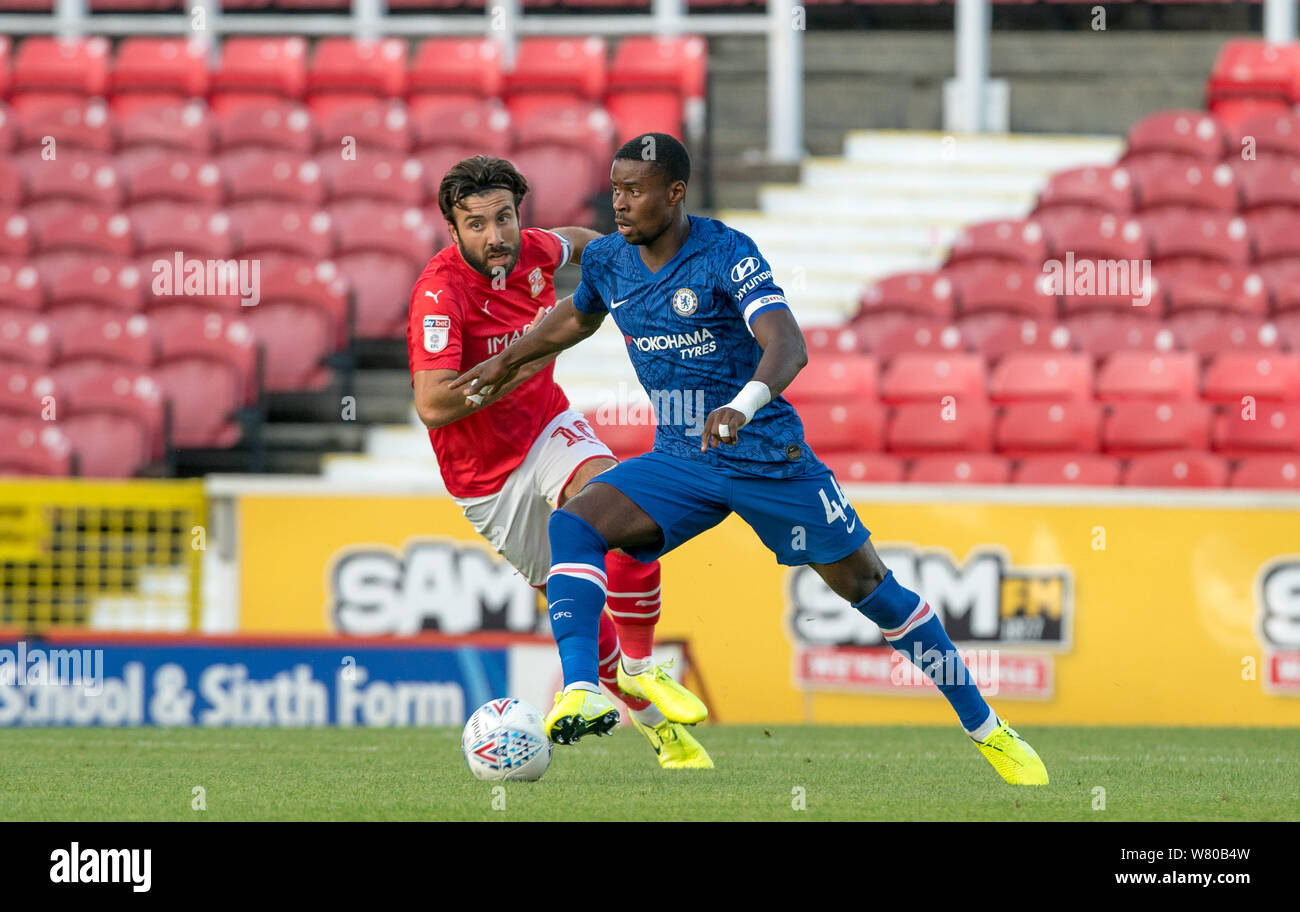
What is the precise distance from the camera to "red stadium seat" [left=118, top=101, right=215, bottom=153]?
50.5ft

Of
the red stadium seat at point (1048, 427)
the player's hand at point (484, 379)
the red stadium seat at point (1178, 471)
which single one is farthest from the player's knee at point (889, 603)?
the red stadium seat at point (1048, 427)

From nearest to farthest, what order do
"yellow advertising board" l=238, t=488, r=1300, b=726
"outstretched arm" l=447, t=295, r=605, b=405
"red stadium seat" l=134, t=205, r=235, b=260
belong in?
1. "outstretched arm" l=447, t=295, r=605, b=405
2. "yellow advertising board" l=238, t=488, r=1300, b=726
3. "red stadium seat" l=134, t=205, r=235, b=260

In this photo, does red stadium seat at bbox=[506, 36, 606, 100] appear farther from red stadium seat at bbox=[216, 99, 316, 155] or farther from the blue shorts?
the blue shorts

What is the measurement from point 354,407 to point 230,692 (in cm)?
299

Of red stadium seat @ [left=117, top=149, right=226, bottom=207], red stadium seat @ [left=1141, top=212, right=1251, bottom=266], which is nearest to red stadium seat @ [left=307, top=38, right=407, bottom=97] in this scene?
red stadium seat @ [left=117, top=149, right=226, bottom=207]

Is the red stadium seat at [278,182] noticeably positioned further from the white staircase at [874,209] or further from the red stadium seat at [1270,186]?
the red stadium seat at [1270,186]

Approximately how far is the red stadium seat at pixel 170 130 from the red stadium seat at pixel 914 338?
5.82m

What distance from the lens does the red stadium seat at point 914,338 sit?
42.4 feet

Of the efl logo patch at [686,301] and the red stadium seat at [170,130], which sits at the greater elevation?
the red stadium seat at [170,130]

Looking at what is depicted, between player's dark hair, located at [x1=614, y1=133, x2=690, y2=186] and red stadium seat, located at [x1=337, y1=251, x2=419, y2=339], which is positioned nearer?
player's dark hair, located at [x1=614, y1=133, x2=690, y2=186]

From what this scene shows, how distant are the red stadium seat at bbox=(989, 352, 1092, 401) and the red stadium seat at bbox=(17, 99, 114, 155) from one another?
7647mm

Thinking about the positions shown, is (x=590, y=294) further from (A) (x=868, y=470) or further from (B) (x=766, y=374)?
(A) (x=868, y=470)
